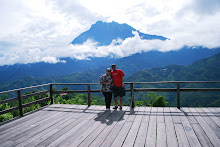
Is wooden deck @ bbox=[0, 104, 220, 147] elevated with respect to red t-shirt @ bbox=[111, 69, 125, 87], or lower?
lower

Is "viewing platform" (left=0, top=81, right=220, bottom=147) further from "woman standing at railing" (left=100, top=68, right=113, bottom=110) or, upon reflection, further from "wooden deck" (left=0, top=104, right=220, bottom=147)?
"woman standing at railing" (left=100, top=68, right=113, bottom=110)

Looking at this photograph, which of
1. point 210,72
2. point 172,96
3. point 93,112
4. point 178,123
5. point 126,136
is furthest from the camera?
point 210,72

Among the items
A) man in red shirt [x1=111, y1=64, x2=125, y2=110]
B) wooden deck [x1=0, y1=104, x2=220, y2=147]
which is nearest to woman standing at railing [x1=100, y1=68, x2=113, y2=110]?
man in red shirt [x1=111, y1=64, x2=125, y2=110]

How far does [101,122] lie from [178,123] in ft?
7.10

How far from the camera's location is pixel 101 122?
535 cm

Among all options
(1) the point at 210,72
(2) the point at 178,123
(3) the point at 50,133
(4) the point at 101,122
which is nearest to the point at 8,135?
(3) the point at 50,133

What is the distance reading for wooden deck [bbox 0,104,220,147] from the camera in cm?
392

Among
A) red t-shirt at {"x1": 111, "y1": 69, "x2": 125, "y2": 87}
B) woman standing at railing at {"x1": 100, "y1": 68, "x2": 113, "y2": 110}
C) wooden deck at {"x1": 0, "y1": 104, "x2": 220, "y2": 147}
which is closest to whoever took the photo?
wooden deck at {"x1": 0, "y1": 104, "x2": 220, "y2": 147}

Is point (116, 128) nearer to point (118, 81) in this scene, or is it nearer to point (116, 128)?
point (116, 128)

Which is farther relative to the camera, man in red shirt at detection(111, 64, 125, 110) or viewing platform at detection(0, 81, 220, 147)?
man in red shirt at detection(111, 64, 125, 110)

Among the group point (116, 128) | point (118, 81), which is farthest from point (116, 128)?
point (118, 81)

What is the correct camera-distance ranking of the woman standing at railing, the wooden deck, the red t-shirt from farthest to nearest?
the woman standing at railing → the red t-shirt → the wooden deck

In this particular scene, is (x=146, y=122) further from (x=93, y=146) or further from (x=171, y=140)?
(x=93, y=146)

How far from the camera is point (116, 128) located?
476 centimetres
